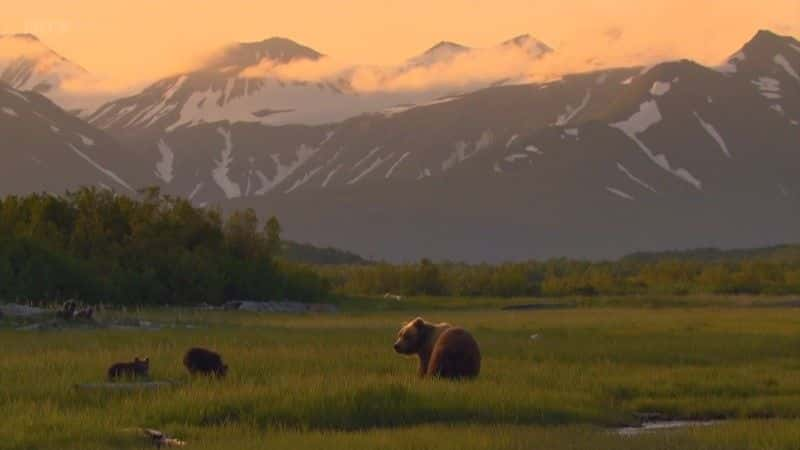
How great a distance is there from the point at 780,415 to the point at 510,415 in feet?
14.1

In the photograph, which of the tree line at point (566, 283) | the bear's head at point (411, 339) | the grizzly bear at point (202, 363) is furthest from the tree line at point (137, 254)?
the grizzly bear at point (202, 363)

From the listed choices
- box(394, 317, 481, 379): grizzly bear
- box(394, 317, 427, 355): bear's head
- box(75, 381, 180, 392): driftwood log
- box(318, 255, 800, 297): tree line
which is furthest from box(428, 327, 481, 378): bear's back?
box(318, 255, 800, 297): tree line

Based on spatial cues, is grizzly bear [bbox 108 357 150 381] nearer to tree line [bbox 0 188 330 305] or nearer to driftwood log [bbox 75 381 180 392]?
driftwood log [bbox 75 381 180 392]

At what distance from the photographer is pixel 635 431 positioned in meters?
18.4

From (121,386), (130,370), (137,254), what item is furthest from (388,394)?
(137,254)

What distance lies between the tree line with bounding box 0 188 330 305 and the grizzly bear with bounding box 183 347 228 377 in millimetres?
32811

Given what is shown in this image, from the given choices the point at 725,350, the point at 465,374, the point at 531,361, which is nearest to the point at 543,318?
the point at 725,350

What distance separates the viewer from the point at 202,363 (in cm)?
2194

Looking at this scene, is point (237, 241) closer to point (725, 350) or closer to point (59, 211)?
point (59, 211)

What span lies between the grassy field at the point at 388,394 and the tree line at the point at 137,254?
864 inches

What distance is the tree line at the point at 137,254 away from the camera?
56.2 meters

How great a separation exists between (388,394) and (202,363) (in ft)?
13.8

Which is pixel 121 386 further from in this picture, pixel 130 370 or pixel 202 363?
pixel 202 363

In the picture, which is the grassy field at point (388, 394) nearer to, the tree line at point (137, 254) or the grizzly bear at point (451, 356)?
the grizzly bear at point (451, 356)
